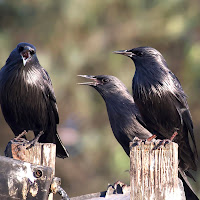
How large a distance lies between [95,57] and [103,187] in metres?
2.59

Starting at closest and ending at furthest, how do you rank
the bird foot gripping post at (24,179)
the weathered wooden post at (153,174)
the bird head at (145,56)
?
1. the bird foot gripping post at (24,179)
2. the weathered wooden post at (153,174)
3. the bird head at (145,56)

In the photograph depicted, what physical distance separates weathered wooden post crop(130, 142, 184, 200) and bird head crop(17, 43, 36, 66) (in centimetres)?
249

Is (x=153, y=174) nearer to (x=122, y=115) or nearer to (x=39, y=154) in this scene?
(x=39, y=154)

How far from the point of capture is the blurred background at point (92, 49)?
37.1ft

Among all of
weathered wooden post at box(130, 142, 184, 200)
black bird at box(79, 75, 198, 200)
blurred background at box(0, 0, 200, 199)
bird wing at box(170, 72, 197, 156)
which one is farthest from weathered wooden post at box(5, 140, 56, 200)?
blurred background at box(0, 0, 200, 199)

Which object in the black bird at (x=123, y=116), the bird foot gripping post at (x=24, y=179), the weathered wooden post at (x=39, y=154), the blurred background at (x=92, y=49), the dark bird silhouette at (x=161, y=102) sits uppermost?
the blurred background at (x=92, y=49)

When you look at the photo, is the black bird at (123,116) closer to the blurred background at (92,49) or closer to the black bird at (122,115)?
the black bird at (122,115)

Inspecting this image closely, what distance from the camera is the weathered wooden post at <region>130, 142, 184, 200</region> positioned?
3.82 m

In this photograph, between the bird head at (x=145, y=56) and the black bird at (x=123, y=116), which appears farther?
the black bird at (x=123, y=116)

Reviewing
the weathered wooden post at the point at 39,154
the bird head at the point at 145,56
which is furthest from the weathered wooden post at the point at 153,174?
the bird head at the point at 145,56

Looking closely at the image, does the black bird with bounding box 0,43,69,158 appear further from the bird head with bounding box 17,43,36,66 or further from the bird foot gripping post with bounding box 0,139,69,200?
the bird foot gripping post with bounding box 0,139,69,200

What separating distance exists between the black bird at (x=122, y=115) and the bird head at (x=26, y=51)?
3.43ft

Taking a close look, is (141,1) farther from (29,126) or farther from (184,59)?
(29,126)

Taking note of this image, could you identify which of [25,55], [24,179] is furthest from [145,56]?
[24,179]
